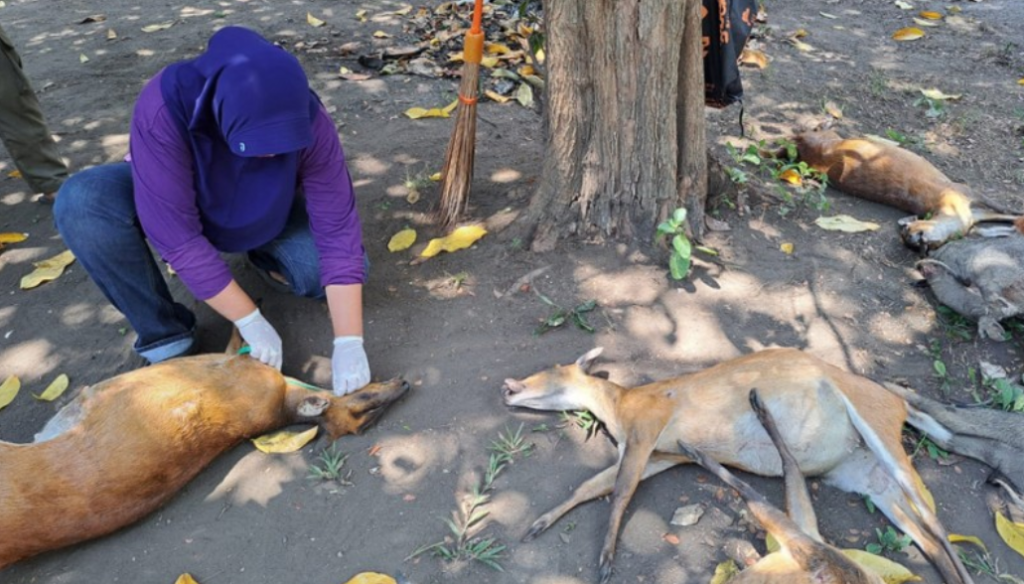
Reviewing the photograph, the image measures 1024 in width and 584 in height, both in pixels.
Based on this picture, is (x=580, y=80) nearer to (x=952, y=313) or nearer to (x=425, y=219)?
(x=425, y=219)

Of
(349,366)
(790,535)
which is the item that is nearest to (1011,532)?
(790,535)

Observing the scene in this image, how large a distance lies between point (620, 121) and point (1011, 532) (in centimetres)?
194

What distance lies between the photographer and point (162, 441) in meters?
2.27

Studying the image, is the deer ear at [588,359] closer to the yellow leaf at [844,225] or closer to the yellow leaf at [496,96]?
the yellow leaf at [844,225]

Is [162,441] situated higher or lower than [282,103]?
lower

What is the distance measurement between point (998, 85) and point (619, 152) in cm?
360

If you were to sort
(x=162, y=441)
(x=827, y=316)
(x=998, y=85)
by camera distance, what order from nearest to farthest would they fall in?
(x=162, y=441) → (x=827, y=316) → (x=998, y=85)

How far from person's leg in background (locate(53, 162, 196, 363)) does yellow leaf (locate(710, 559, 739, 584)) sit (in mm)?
2151

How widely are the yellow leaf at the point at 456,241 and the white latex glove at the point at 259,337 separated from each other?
850mm

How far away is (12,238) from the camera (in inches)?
144

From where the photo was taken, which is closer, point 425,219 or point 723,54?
point 723,54

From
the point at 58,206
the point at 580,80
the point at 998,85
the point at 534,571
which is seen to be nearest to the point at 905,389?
the point at 534,571

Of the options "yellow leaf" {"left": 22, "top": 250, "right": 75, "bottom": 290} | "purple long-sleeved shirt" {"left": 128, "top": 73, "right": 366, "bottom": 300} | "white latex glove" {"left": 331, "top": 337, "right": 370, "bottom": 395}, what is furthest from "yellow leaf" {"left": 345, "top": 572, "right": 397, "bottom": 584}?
"yellow leaf" {"left": 22, "top": 250, "right": 75, "bottom": 290}

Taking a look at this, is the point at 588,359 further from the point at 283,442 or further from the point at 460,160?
the point at 460,160
